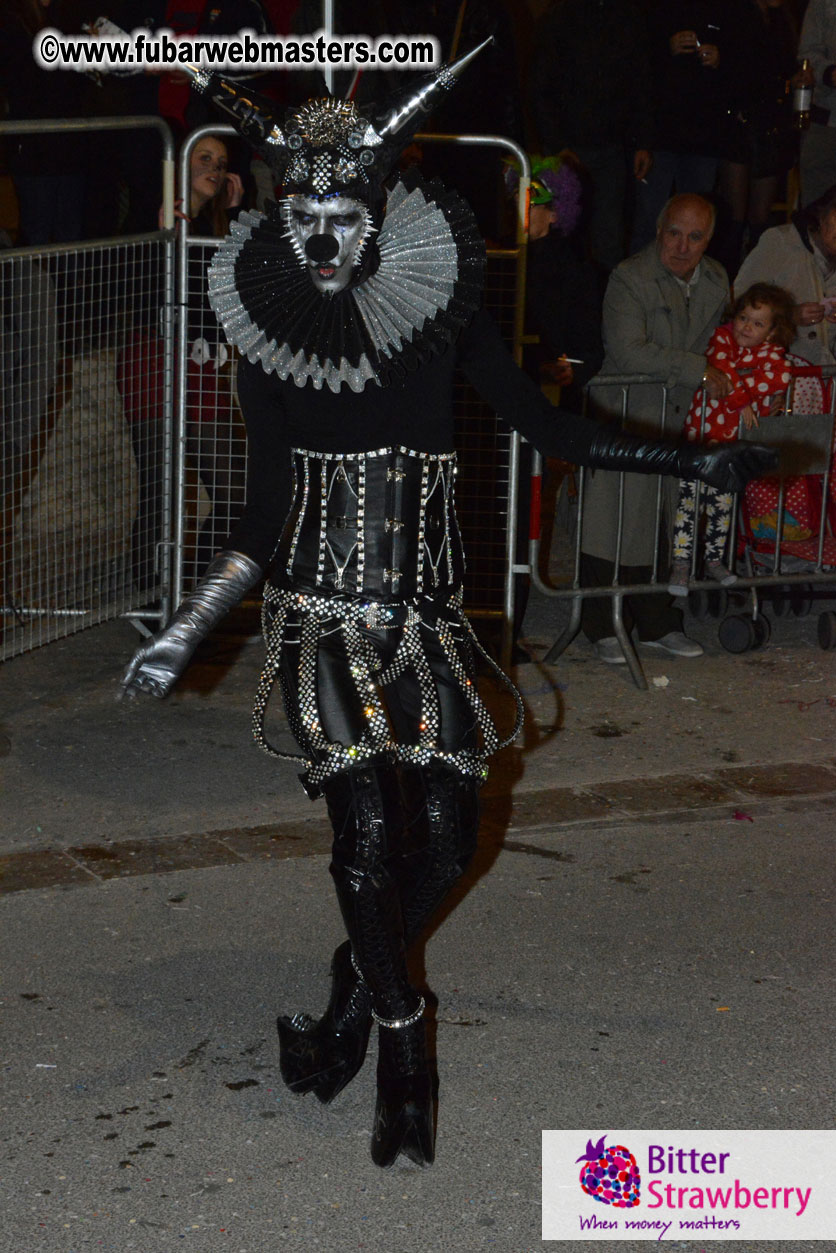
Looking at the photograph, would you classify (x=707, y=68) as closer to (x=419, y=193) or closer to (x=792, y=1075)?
(x=419, y=193)

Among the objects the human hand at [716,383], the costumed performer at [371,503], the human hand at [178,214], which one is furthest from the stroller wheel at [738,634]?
the costumed performer at [371,503]

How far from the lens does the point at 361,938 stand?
3.52 m

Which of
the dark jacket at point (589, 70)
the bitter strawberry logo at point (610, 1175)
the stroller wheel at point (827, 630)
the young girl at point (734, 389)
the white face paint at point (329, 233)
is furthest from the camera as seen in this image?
the dark jacket at point (589, 70)

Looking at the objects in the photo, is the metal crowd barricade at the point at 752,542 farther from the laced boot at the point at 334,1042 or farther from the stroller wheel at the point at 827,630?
the laced boot at the point at 334,1042

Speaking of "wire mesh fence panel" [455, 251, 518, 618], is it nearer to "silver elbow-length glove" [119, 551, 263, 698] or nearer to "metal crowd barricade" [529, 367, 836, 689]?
"metal crowd barricade" [529, 367, 836, 689]

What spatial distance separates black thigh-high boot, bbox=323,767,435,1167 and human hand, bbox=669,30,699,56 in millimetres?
7340

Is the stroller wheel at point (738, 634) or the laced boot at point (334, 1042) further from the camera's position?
the stroller wheel at point (738, 634)

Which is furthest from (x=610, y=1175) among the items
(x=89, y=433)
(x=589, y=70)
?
(x=589, y=70)

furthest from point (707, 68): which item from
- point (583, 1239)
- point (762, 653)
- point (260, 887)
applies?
point (583, 1239)

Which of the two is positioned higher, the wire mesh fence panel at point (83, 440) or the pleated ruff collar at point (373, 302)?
the pleated ruff collar at point (373, 302)

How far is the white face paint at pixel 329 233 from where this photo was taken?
3504 mm

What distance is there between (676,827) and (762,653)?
218 cm

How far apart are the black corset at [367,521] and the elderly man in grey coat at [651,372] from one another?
3574 millimetres

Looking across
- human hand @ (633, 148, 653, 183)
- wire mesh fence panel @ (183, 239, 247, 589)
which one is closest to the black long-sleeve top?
wire mesh fence panel @ (183, 239, 247, 589)
